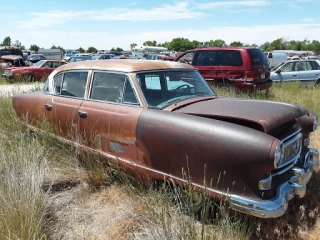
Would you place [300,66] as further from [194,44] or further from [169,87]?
[194,44]

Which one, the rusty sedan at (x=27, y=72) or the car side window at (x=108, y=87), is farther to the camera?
the rusty sedan at (x=27, y=72)

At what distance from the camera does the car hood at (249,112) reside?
3032 mm

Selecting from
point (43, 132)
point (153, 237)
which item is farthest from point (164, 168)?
point (43, 132)

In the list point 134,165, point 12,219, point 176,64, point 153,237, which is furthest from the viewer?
point 176,64

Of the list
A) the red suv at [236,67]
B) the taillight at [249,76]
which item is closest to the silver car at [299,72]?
the red suv at [236,67]

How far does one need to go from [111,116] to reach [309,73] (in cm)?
1077

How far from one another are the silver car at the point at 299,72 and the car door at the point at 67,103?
9.78 meters

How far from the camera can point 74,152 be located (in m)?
4.21

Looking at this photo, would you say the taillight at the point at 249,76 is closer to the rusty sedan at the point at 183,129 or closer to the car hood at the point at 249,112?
the rusty sedan at the point at 183,129

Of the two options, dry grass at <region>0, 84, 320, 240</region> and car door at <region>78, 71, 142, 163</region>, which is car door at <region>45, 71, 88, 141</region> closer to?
car door at <region>78, 71, 142, 163</region>

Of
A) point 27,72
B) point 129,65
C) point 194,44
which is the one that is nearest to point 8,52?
point 27,72

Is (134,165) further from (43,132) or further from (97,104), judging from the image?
(43,132)

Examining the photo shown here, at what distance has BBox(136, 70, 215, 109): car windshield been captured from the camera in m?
3.74

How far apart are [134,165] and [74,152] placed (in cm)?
118
